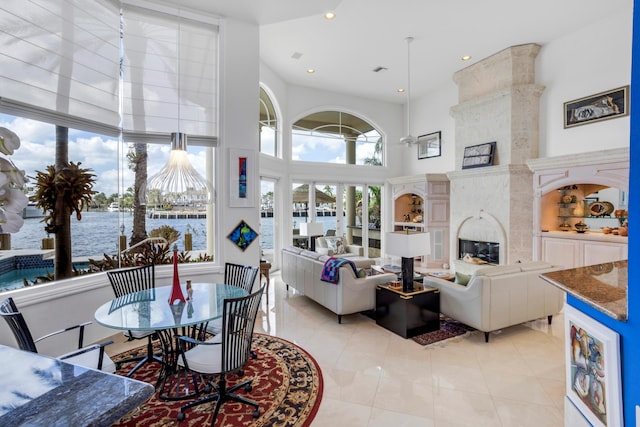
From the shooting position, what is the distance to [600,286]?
195 cm

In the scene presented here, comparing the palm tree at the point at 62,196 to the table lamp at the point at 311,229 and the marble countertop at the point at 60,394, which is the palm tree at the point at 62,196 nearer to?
the marble countertop at the point at 60,394

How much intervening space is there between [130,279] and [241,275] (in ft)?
3.78

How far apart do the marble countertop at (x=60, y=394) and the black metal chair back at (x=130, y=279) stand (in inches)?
97.9

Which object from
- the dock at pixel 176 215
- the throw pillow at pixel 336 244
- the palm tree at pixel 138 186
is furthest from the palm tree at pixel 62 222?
the throw pillow at pixel 336 244

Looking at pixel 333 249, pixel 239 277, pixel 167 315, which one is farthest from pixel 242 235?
pixel 333 249

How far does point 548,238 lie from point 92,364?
21.8 ft

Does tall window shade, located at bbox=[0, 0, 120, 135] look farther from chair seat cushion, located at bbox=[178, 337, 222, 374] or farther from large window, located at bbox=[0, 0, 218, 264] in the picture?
chair seat cushion, located at bbox=[178, 337, 222, 374]

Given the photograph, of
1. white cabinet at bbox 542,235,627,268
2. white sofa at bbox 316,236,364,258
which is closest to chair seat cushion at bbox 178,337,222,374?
white sofa at bbox 316,236,364,258

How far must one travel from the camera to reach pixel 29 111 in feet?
9.93

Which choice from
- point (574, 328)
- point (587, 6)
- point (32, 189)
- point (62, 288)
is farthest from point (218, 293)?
point (587, 6)

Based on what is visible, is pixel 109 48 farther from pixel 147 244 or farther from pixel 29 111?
pixel 147 244

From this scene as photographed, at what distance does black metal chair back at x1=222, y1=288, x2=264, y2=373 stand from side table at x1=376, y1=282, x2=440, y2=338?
2121mm

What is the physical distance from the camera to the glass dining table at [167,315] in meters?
2.26

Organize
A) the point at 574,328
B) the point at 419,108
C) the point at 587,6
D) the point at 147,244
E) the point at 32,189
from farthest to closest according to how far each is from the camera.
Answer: the point at 419,108 → the point at 587,6 → the point at 147,244 → the point at 32,189 → the point at 574,328
